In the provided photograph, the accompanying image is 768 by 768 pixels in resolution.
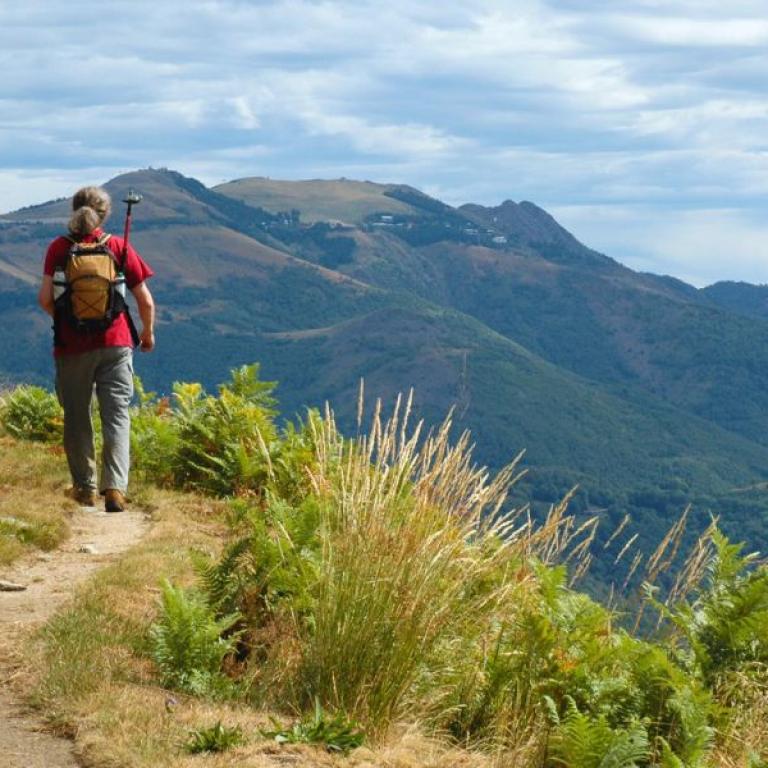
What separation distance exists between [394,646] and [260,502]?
16.0ft

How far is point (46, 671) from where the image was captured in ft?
18.0

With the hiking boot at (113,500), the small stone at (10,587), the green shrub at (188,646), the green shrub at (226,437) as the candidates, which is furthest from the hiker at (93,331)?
the green shrub at (188,646)

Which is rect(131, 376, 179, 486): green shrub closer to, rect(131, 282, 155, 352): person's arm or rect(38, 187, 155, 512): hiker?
rect(38, 187, 155, 512): hiker

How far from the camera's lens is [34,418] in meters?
12.7

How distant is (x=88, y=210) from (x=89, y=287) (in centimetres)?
53

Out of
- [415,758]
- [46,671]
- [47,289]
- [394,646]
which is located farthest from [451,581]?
[47,289]

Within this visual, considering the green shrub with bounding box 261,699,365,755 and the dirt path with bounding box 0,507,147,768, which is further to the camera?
the green shrub with bounding box 261,699,365,755

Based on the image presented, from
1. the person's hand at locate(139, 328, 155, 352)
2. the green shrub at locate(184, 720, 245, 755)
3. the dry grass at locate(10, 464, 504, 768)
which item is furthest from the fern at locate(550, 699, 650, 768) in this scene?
the person's hand at locate(139, 328, 155, 352)

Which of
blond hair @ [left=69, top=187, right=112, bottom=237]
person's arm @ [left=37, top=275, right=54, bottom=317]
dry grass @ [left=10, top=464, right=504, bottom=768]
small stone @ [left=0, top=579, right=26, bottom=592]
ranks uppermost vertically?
blond hair @ [left=69, top=187, right=112, bottom=237]

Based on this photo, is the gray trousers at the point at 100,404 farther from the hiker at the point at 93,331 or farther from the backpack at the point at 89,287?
the backpack at the point at 89,287

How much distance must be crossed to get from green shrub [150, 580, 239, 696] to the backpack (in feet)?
11.1

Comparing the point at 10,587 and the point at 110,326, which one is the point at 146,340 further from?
the point at 10,587

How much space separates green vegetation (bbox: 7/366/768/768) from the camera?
5.39 metres

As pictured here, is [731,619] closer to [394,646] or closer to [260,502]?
[394,646]
